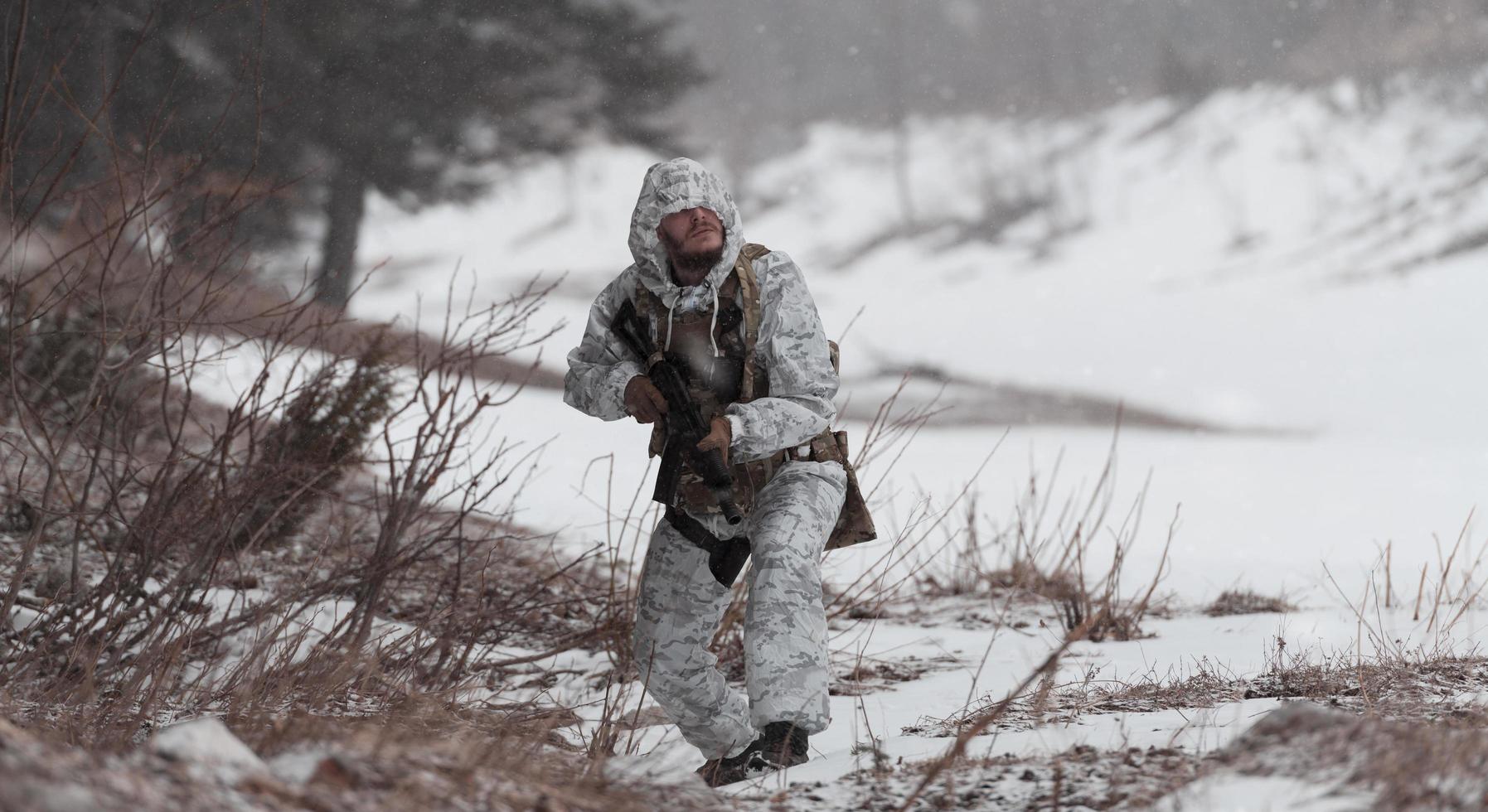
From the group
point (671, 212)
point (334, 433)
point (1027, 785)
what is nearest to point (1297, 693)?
point (1027, 785)

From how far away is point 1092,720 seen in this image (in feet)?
8.52

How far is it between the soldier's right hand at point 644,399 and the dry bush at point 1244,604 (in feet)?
11.0

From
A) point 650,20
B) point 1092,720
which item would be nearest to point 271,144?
point 650,20

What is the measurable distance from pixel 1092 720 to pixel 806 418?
959 millimetres

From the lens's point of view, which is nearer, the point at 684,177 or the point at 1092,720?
the point at 1092,720

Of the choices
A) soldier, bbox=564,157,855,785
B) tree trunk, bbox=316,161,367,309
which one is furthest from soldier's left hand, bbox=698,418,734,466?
tree trunk, bbox=316,161,367,309

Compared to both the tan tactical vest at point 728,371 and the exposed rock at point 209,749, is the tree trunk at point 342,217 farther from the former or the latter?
the exposed rock at point 209,749

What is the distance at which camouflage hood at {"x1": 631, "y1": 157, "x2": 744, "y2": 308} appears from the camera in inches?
112

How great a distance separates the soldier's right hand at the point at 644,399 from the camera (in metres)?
2.75

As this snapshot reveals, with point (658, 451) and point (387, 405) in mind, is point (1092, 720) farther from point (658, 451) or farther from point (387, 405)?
point (387, 405)

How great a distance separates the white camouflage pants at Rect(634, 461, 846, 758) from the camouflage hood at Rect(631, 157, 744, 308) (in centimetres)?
54

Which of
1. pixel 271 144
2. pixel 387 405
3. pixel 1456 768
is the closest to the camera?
pixel 1456 768

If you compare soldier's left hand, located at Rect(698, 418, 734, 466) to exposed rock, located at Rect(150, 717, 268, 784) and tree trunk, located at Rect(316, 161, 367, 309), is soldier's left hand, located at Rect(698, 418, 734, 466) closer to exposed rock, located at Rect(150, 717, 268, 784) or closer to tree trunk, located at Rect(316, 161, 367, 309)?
exposed rock, located at Rect(150, 717, 268, 784)

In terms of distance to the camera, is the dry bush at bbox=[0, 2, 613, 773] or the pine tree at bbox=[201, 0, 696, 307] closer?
the dry bush at bbox=[0, 2, 613, 773]
